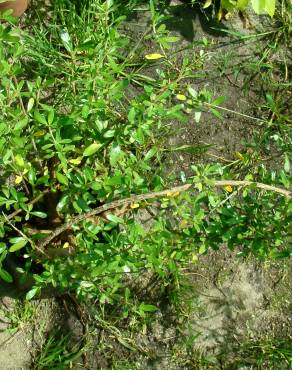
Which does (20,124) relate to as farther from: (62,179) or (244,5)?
(244,5)

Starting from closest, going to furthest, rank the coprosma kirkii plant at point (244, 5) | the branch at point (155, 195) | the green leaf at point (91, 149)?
the branch at point (155, 195)
the green leaf at point (91, 149)
the coprosma kirkii plant at point (244, 5)

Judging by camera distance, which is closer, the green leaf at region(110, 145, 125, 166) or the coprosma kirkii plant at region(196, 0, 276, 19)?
the green leaf at region(110, 145, 125, 166)

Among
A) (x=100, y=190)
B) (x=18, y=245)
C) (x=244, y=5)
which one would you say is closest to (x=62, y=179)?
(x=100, y=190)

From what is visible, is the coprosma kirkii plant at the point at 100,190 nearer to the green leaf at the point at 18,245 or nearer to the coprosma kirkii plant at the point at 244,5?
the green leaf at the point at 18,245

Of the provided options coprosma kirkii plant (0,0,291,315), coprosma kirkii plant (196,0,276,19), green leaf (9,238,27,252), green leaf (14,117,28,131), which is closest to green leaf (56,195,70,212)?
coprosma kirkii plant (0,0,291,315)

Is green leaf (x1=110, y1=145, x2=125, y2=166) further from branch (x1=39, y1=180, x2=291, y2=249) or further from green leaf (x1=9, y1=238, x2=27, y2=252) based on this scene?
green leaf (x1=9, y1=238, x2=27, y2=252)

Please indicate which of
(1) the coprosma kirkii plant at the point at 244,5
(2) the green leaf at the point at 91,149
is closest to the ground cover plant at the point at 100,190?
(2) the green leaf at the point at 91,149

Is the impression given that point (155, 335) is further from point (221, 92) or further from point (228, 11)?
point (228, 11)

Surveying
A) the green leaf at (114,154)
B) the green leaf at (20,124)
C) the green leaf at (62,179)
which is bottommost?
the green leaf at (62,179)

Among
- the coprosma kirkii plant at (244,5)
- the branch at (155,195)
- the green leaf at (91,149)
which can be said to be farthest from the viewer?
the coprosma kirkii plant at (244,5)

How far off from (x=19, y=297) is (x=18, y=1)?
3.76 feet

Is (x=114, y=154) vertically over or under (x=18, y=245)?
over

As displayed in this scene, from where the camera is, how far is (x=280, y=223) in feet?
5.39

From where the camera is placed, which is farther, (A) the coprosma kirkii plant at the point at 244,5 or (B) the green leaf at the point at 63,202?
(A) the coprosma kirkii plant at the point at 244,5
